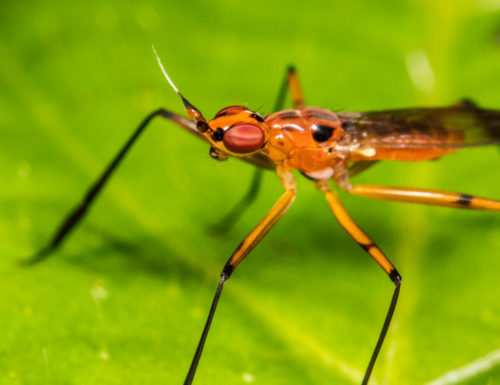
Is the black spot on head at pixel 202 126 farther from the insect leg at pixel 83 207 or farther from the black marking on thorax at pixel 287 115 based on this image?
the black marking on thorax at pixel 287 115

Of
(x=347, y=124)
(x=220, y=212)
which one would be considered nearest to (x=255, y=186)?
(x=220, y=212)

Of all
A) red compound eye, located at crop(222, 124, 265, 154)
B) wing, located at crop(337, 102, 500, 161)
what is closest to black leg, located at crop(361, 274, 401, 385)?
wing, located at crop(337, 102, 500, 161)

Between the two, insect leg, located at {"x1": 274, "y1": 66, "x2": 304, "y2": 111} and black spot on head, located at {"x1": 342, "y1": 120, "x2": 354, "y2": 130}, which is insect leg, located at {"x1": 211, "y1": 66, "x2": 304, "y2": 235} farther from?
black spot on head, located at {"x1": 342, "y1": 120, "x2": 354, "y2": 130}

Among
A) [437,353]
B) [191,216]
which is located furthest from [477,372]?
[191,216]

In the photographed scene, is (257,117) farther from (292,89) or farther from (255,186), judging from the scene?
(292,89)

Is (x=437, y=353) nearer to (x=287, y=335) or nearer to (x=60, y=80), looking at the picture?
(x=287, y=335)

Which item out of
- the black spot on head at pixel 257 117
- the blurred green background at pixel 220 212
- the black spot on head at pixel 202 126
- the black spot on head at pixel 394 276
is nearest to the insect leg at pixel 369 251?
the black spot on head at pixel 394 276
